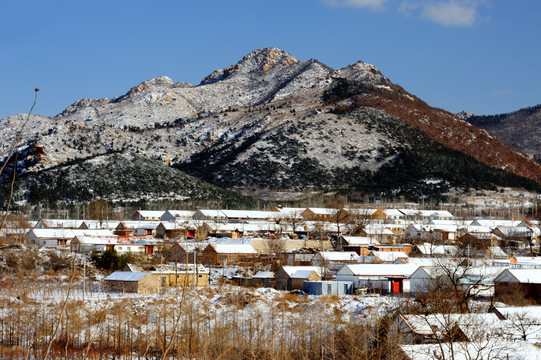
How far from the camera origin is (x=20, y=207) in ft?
328

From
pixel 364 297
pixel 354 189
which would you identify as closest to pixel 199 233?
pixel 364 297

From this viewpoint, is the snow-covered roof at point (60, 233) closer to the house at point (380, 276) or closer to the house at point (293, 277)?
the house at point (293, 277)

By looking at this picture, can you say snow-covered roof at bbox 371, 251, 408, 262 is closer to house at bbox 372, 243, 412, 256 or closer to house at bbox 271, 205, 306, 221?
house at bbox 372, 243, 412, 256

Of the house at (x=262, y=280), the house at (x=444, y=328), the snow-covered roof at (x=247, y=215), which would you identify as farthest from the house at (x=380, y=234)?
the house at (x=444, y=328)

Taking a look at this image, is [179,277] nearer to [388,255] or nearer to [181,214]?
[388,255]

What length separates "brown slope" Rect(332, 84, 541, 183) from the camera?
158 meters

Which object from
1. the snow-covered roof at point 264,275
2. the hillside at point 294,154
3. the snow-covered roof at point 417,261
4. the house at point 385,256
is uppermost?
the hillside at point 294,154

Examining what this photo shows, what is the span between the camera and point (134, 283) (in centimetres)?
4400

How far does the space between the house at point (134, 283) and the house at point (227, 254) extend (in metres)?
12.8

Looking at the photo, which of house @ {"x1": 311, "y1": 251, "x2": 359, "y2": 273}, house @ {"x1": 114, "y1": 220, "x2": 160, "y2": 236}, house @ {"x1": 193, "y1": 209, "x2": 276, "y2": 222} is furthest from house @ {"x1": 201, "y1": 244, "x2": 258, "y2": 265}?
house @ {"x1": 193, "y1": 209, "x2": 276, "y2": 222}

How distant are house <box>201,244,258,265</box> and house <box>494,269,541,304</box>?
23.2m

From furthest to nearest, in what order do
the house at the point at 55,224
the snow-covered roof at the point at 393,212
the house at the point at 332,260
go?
the snow-covered roof at the point at 393,212, the house at the point at 55,224, the house at the point at 332,260

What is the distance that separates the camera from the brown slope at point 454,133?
158 metres

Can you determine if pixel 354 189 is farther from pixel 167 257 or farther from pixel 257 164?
pixel 167 257
